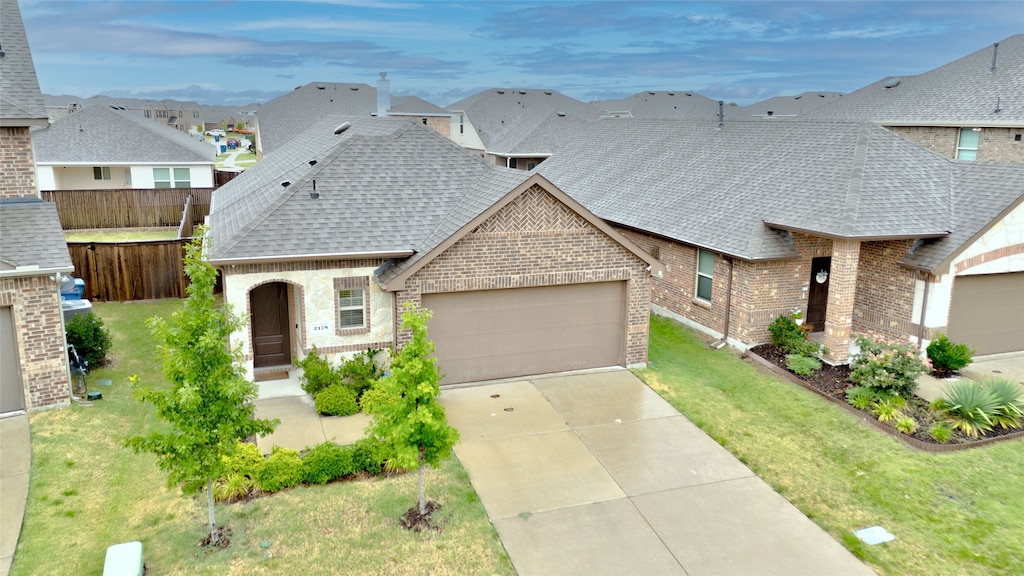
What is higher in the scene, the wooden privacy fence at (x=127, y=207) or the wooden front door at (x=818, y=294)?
the wooden privacy fence at (x=127, y=207)

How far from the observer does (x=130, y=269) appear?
2133cm

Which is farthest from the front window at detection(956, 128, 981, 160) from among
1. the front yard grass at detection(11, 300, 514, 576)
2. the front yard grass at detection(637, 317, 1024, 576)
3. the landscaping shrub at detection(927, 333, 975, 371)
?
the front yard grass at detection(11, 300, 514, 576)

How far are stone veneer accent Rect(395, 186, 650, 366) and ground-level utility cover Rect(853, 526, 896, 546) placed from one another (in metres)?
7.16

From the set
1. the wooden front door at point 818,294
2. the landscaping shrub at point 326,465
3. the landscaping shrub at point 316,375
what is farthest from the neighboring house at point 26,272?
the wooden front door at point 818,294

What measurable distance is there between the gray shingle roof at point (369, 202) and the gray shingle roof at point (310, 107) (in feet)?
102

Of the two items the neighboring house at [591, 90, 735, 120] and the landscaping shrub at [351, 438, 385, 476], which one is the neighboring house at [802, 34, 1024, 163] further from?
the neighboring house at [591, 90, 735, 120]

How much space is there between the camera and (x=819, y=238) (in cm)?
1766

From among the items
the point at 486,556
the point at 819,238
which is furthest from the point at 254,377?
the point at 819,238

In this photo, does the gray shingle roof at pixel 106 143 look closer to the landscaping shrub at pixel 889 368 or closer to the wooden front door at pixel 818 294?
the wooden front door at pixel 818 294

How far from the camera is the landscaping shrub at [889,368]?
46.6ft

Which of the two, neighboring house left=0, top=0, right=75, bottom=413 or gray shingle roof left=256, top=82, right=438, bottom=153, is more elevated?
gray shingle roof left=256, top=82, right=438, bottom=153

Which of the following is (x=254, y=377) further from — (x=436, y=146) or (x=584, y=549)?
(x=584, y=549)

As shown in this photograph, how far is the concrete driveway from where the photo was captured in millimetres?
9281

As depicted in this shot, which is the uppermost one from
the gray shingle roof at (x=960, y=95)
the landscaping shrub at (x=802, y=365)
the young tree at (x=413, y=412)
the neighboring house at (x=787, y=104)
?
the neighboring house at (x=787, y=104)
